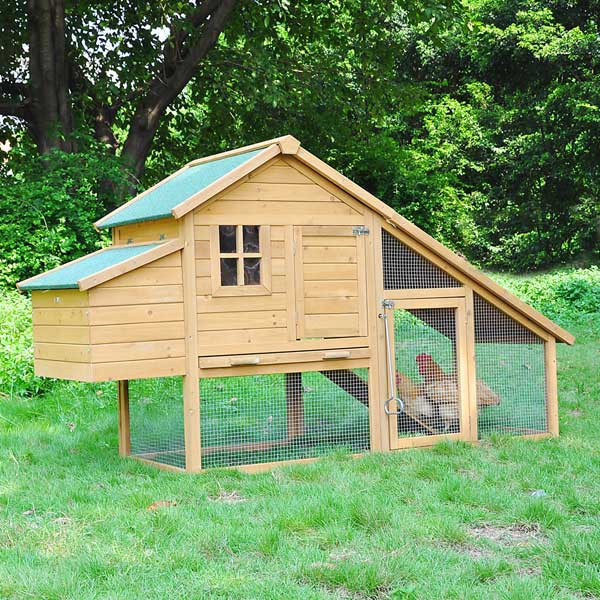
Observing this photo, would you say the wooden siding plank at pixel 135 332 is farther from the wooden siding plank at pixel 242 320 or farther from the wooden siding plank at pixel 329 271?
the wooden siding plank at pixel 329 271

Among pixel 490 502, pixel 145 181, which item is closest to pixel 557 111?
pixel 145 181

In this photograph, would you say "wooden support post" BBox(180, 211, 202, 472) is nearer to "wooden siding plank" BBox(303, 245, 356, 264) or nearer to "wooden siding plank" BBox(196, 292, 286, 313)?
"wooden siding plank" BBox(196, 292, 286, 313)

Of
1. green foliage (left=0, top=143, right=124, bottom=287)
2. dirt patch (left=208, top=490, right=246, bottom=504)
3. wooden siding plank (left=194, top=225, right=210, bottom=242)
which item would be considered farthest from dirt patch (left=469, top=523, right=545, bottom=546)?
Answer: green foliage (left=0, top=143, right=124, bottom=287)

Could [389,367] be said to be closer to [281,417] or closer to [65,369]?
[281,417]

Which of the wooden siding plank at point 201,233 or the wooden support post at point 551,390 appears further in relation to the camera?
the wooden support post at point 551,390

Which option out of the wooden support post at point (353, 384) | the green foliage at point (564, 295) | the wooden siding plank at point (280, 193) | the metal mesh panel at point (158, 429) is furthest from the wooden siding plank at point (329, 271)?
the green foliage at point (564, 295)

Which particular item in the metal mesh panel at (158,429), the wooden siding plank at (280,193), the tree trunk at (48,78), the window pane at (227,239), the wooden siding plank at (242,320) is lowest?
the metal mesh panel at (158,429)

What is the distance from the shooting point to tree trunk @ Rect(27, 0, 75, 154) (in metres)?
14.8

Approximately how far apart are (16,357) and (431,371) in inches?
194

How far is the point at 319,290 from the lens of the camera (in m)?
7.30

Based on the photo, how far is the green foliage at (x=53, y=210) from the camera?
1353 centimetres

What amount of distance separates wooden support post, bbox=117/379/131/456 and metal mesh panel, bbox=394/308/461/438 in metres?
2.19

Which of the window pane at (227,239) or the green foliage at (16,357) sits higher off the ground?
the window pane at (227,239)

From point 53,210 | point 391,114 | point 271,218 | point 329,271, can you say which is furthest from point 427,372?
point 391,114
